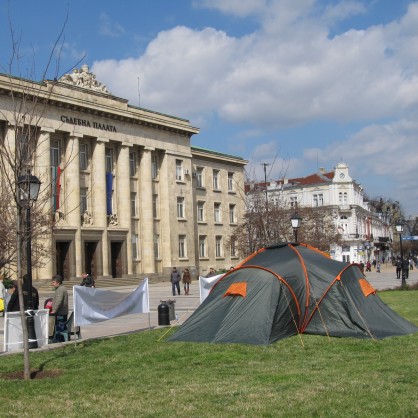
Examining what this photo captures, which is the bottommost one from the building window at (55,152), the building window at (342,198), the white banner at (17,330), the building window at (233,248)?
the white banner at (17,330)

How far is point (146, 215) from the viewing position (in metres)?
55.0

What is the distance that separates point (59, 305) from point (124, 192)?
3740 cm

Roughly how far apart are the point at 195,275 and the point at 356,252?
47.5 meters

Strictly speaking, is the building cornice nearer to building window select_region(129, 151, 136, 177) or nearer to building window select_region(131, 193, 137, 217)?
building window select_region(129, 151, 136, 177)

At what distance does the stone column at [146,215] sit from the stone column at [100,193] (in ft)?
16.2

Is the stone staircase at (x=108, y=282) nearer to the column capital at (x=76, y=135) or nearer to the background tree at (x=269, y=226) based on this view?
the background tree at (x=269, y=226)

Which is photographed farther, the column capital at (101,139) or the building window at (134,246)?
the building window at (134,246)

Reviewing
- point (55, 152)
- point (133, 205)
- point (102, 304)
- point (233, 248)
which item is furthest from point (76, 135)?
point (102, 304)

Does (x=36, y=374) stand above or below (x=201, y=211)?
below

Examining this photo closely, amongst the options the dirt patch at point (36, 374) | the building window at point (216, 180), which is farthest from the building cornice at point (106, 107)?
the dirt patch at point (36, 374)

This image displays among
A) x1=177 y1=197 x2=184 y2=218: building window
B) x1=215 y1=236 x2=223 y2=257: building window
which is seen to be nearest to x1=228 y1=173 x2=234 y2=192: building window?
x1=215 y1=236 x2=223 y2=257: building window

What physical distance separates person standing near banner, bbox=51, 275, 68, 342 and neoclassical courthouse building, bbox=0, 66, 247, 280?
2716 centimetres

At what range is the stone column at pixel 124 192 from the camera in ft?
172

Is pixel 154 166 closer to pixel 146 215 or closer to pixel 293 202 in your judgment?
pixel 146 215
